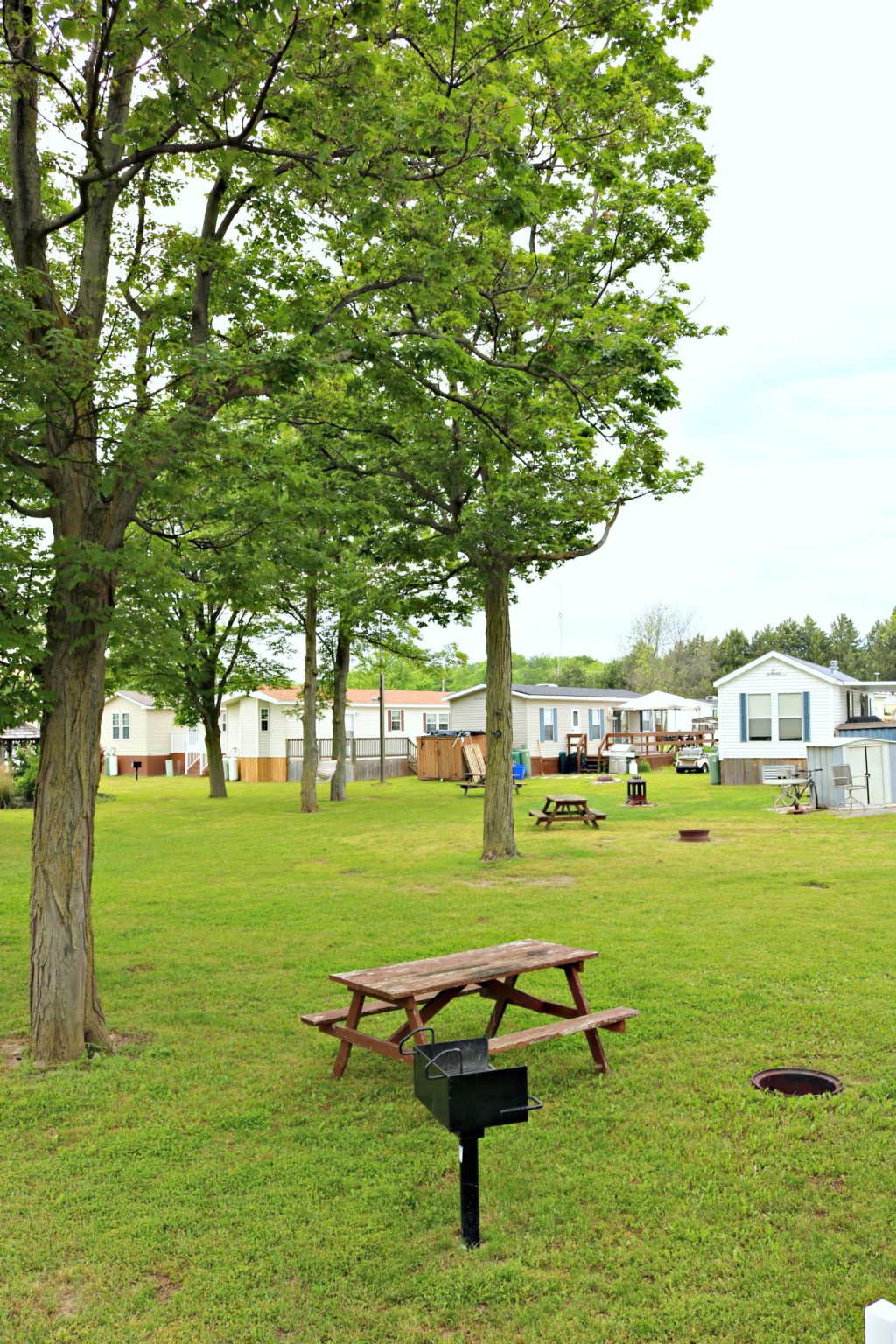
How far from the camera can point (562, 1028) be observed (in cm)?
509

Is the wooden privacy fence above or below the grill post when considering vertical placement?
above

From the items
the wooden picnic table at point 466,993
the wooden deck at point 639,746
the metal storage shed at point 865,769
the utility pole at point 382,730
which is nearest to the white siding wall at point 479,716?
the wooden deck at point 639,746

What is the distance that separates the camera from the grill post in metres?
3.53

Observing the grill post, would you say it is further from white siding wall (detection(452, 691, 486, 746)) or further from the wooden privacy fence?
white siding wall (detection(452, 691, 486, 746))

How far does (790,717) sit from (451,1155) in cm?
2575

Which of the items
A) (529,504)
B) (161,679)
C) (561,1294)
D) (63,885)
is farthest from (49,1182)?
(161,679)

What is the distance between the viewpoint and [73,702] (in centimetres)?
590

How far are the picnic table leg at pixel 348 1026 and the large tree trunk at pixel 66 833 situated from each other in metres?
1.54

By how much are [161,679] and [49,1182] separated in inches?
828

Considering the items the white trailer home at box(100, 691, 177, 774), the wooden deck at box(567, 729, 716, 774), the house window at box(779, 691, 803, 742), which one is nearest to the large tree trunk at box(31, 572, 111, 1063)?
the house window at box(779, 691, 803, 742)

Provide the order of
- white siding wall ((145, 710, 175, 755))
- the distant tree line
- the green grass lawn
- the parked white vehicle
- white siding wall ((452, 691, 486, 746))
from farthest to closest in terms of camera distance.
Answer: the distant tree line → white siding wall ((145, 710, 175, 755)) → white siding wall ((452, 691, 486, 746)) → the parked white vehicle → the green grass lawn

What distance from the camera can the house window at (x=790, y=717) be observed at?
27969mm

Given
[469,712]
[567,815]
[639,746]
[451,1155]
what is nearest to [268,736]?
[469,712]

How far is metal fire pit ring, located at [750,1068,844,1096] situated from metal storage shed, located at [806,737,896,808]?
16439 mm
